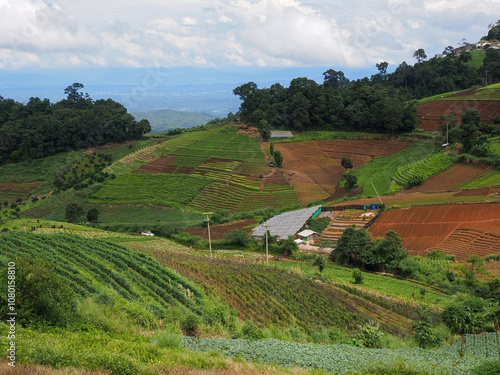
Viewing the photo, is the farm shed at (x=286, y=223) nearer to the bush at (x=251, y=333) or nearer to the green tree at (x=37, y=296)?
the bush at (x=251, y=333)

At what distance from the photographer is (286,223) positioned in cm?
3772

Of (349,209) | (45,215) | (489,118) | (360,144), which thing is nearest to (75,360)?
(349,209)

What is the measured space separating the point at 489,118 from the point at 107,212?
54.9 m

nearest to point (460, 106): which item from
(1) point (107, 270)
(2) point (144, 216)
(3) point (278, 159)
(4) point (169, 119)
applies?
(3) point (278, 159)

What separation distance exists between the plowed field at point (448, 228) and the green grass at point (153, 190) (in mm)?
23035

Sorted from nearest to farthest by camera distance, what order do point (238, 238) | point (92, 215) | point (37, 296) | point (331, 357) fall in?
point (37, 296), point (331, 357), point (238, 238), point (92, 215)

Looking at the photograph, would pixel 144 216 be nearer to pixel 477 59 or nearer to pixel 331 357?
pixel 331 357

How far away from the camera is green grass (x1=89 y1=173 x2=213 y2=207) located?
48188mm

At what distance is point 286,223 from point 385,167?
22418 millimetres

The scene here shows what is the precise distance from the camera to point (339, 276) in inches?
1003

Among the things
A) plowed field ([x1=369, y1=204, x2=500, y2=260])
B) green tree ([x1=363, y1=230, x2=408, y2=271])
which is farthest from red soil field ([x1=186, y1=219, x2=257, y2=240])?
green tree ([x1=363, y1=230, x2=408, y2=271])

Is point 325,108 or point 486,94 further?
point 325,108

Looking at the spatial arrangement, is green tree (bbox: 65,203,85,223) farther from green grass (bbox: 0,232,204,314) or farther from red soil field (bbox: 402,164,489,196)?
red soil field (bbox: 402,164,489,196)

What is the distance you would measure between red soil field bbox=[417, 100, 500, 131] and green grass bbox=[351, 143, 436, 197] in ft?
27.5
